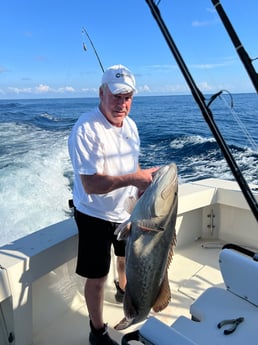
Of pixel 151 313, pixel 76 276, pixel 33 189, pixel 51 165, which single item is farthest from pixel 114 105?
pixel 51 165

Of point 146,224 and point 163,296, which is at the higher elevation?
point 146,224

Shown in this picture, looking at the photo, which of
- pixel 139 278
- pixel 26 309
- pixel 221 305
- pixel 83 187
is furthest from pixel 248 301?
pixel 26 309

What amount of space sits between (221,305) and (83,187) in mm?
958

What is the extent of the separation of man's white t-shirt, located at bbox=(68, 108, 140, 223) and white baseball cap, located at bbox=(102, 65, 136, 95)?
16 centimetres

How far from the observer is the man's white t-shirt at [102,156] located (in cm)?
172

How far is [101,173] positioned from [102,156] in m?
0.10

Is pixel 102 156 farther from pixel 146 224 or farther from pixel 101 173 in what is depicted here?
pixel 146 224

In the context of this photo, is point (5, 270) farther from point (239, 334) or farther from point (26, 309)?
point (239, 334)

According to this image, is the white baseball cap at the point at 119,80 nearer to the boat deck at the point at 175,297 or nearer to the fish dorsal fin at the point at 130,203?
the fish dorsal fin at the point at 130,203

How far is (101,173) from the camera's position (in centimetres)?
173

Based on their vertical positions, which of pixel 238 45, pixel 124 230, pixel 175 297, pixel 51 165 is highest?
pixel 238 45

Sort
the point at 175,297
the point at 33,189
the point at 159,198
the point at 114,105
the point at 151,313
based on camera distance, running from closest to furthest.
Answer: the point at 159,198, the point at 114,105, the point at 151,313, the point at 175,297, the point at 33,189

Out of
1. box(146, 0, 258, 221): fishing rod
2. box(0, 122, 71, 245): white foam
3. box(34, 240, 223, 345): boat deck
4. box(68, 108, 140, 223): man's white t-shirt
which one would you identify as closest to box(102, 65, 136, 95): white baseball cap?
box(68, 108, 140, 223): man's white t-shirt

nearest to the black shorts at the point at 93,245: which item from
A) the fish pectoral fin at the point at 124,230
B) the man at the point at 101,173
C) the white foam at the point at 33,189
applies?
the man at the point at 101,173
